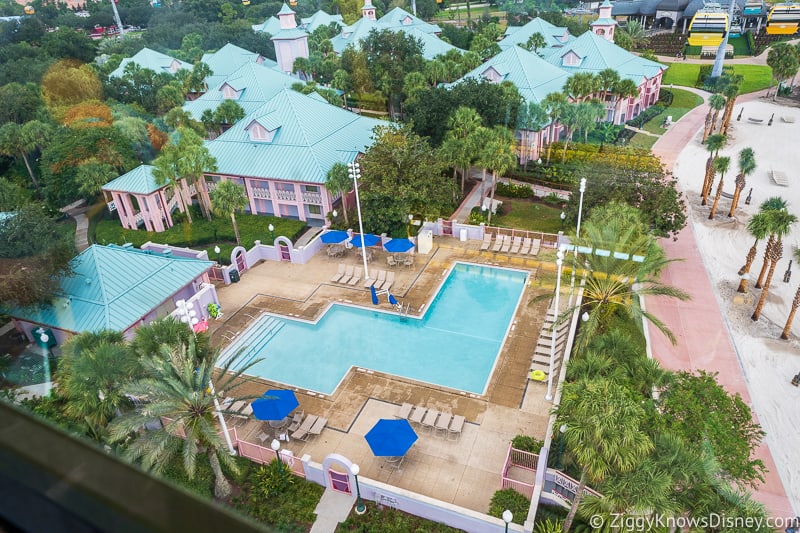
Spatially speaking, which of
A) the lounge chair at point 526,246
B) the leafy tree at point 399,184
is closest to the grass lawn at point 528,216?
the lounge chair at point 526,246

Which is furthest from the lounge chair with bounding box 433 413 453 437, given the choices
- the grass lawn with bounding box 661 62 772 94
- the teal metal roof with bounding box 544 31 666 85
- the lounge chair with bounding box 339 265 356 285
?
the grass lawn with bounding box 661 62 772 94

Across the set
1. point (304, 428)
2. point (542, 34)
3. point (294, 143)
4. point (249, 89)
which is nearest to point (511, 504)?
point (304, 428)

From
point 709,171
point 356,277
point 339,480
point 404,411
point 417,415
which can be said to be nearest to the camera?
point 339,480

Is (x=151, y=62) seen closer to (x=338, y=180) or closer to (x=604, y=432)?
(x=338, y=180)

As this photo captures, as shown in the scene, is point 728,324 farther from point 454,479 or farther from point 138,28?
point 138,28

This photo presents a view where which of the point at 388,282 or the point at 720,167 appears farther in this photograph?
the point at 720,167

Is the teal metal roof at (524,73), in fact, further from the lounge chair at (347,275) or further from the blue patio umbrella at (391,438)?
the blue patio umbrella at (391,438)

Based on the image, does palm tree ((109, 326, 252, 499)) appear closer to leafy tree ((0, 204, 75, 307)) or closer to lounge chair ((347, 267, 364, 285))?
leafy tree ((0, 204, 75, 307))

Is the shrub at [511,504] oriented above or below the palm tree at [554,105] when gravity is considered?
below
